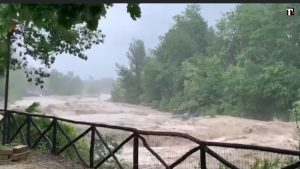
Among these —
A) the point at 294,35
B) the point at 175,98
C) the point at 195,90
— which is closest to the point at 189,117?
the point at 195,90

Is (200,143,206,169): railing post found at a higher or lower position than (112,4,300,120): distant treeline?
lower

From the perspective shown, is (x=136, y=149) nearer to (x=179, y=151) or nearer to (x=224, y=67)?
(x=179, y=151)

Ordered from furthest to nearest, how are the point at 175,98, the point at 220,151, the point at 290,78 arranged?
the point at 175,98, the point at 290,78, the point at 220,151

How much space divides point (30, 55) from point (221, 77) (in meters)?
29.2

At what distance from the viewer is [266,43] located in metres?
36.9

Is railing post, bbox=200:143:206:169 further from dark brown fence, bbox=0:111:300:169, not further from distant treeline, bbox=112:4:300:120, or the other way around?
distant treeline, bbox=112:4:300:120

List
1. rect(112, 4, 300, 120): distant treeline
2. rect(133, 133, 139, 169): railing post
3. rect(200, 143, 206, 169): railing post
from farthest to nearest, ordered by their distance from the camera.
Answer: rect(112, 4, 300, 120): distant treeline
rect(133, 133, 139, 169): railing post
rect(200, 143, 206, 169): railing post

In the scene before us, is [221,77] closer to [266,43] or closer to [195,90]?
[195,90]

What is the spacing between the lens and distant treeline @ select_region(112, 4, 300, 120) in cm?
3341

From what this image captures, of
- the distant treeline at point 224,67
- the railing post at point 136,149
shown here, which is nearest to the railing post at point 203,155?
the railing post at point 136,149

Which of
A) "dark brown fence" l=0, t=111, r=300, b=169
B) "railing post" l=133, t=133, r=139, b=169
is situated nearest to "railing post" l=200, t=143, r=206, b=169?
"dark brown fence" l=0, t=111, r=300, b=169

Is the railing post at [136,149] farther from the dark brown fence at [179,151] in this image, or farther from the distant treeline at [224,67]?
the distant treeline at [224,67]

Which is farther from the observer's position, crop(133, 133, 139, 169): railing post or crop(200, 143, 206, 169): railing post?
crop(133, 133, 139, 169): railing post

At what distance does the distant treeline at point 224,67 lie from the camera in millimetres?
33406
